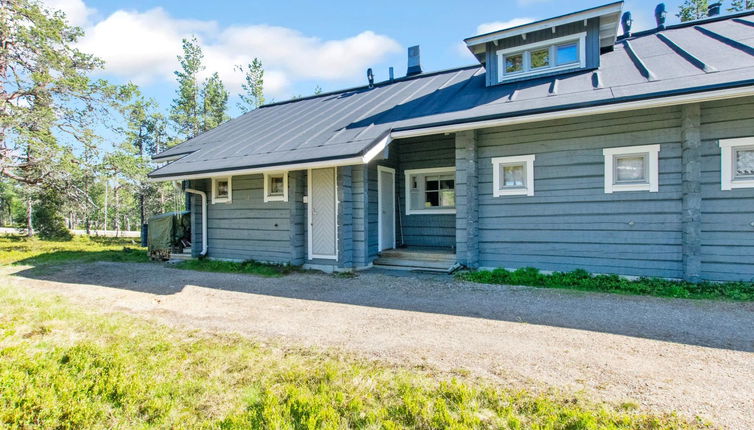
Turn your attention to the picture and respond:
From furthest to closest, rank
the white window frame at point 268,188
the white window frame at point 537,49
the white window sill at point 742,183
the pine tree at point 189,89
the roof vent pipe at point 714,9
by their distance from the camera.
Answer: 1. the pine tree at point 189,89
2. the roof vent pipe at point 714,9
3. the white window frame at point 268,188
4. the white window frame at point 537,49
5. the white window sill at point 742,183

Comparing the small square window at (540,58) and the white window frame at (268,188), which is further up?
the small square window at (540,58)

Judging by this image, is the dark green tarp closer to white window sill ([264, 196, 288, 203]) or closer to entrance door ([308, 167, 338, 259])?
white window sill ([264, 196, 288, 203])

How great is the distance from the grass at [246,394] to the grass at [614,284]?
4.09 meters

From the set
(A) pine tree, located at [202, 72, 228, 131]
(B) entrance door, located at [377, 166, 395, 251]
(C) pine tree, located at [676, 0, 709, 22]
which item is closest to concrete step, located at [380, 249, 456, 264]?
(B) entrance door, located at [377, 166, 395, 251]

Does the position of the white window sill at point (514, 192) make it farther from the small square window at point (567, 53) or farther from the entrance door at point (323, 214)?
the entrance door at point (323, 214)

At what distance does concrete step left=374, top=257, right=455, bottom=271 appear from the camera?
8258mm

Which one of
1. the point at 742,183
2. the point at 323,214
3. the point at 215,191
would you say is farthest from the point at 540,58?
the point at 215,191

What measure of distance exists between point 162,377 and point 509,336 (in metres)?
3.27

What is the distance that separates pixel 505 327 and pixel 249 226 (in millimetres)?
7248

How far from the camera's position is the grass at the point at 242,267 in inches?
336

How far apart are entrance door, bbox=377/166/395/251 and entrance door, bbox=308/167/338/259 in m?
1.25

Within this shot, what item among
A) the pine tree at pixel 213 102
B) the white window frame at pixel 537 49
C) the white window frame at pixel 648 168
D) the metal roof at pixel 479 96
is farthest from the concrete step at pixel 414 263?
the pine tree at pixel 213 102

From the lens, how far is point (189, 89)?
2897 cm

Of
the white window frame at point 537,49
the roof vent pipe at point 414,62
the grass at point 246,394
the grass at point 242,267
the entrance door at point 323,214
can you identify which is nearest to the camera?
the grass at point 246,394
